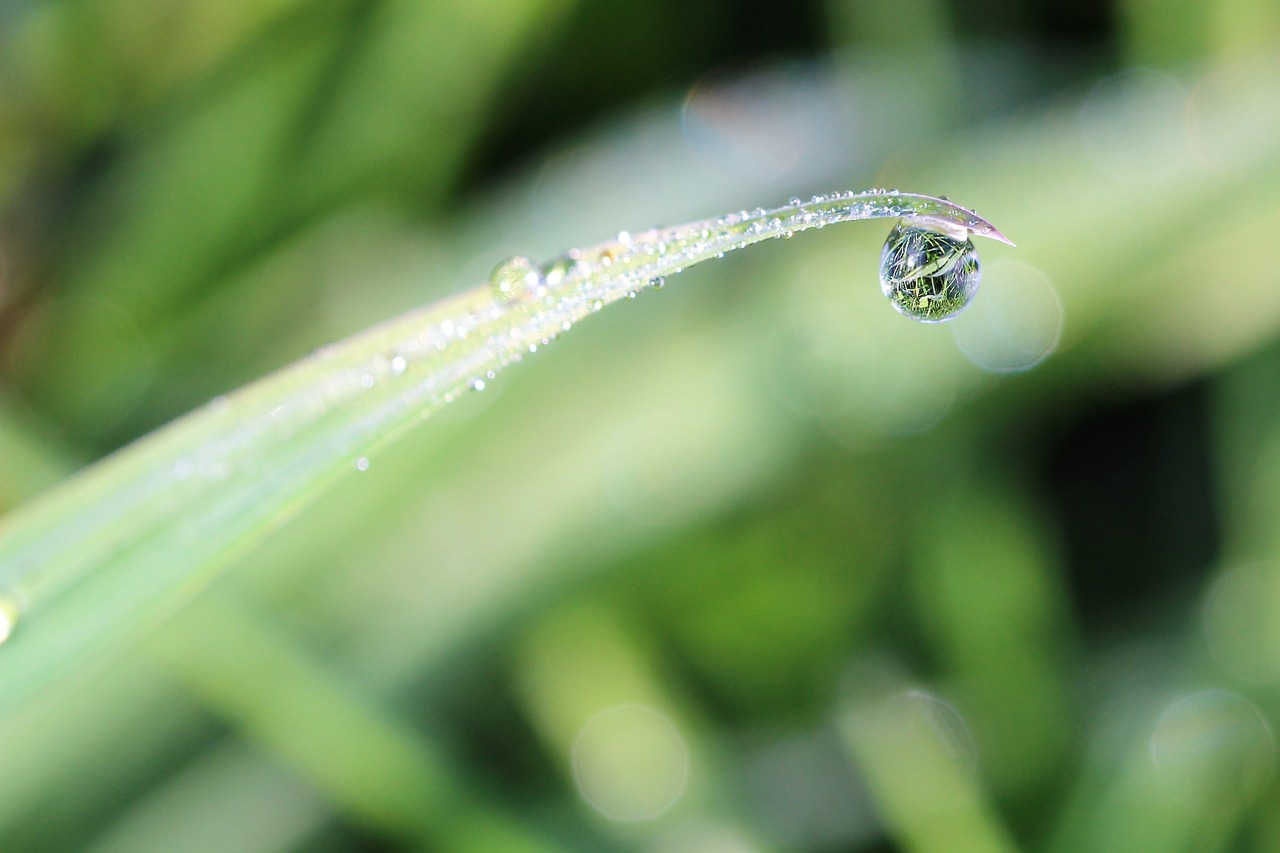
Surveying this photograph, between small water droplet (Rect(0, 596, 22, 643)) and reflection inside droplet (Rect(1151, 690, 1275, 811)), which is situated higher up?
reflection inside droplet (Rect(1151, 690, 1275, 811))

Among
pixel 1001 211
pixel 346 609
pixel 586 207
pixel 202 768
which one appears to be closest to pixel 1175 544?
pixel 1001 211

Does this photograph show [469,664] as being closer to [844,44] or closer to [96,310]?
[96,310]

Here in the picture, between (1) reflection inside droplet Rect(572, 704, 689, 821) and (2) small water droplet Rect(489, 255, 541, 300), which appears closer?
(2) small water droplet Rect(489, 255, 541, 300)

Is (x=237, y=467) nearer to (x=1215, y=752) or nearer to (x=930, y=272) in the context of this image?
(x=930, y=272)

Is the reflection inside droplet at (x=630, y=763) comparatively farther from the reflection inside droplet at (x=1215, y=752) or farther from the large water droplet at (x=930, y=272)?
the large water droplet at (x=930, y=272)

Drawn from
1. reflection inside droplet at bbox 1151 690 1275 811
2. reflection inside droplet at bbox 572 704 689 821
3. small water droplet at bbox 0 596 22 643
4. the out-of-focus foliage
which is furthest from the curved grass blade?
reflection inside droplet at bbox 1151 690 1275 811

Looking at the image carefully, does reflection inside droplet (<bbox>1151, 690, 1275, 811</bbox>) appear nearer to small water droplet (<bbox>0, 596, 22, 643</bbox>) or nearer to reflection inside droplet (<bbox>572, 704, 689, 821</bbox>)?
reflection inside droplet (<bbox>572, 704, 689, 821</bbox>)
